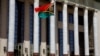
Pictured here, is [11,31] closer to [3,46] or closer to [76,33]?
[3,46]

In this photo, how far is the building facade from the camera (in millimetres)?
38031

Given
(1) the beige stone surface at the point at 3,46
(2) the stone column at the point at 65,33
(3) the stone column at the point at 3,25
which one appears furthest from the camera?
(2) the stone column at the point at 65,33

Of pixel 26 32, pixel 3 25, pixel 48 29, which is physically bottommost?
pixel 26 32

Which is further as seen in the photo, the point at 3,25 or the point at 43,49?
the point at 43,49

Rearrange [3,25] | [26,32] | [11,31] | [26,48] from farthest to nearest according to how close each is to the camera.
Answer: [26,32] → [26,48] → [3,25] → [11,31]

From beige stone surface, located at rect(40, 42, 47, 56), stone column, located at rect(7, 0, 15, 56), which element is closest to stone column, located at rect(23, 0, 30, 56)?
beige stone surface, located at rect(40, 42, 47, 56)

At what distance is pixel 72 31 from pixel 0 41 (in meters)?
18.2

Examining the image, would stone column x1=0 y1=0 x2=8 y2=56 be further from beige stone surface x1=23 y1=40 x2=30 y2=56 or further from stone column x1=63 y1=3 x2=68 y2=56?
stone column x1=63 y1=3 x2=68 y2=56

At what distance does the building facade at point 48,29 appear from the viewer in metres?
38.0

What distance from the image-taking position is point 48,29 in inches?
1783

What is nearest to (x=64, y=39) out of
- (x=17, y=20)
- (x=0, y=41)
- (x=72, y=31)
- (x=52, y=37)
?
(x=52, y=37)

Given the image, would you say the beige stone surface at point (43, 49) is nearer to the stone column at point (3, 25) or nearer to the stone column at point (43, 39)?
the stone column at point (43, 39)

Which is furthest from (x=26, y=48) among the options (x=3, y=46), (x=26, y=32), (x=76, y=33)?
(x=76, y=33)

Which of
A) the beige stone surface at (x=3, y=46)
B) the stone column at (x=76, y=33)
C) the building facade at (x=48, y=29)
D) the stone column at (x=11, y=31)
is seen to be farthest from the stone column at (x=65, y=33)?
the beige stone surface at (x=3, y=46)
